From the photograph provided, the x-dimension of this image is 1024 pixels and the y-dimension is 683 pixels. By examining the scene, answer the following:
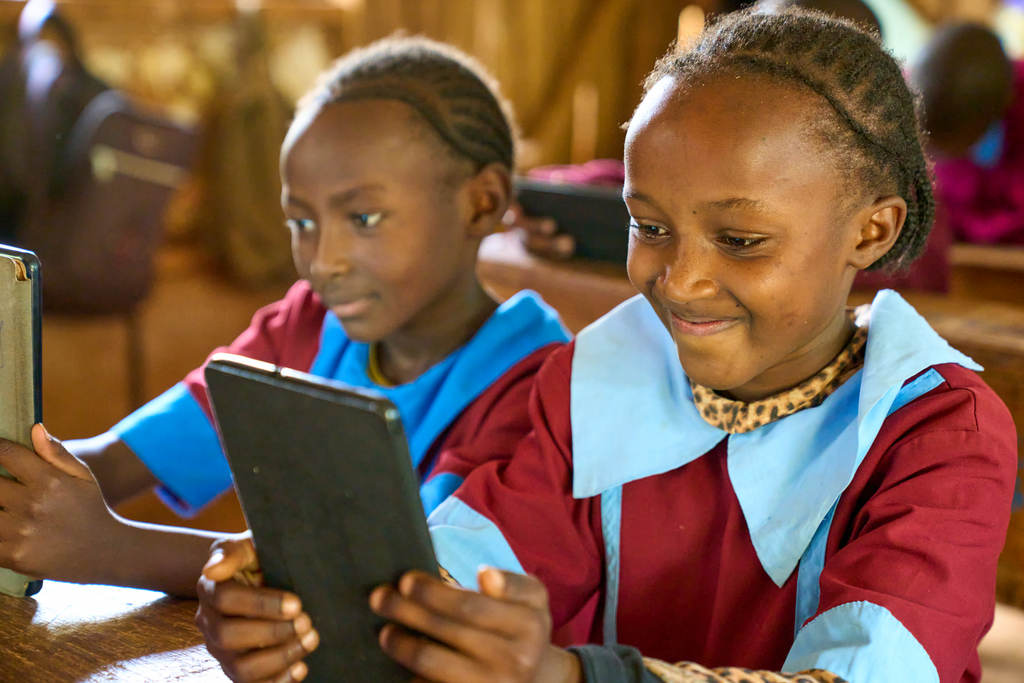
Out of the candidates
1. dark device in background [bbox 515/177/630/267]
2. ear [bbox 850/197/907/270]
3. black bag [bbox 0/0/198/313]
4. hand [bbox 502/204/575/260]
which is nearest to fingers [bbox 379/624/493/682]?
ear [bbox 850/197/907/270]

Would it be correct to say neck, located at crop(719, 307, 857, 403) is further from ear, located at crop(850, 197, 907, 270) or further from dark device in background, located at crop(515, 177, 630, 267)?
dark device in background, located at crop(515, 177, 630, 267)

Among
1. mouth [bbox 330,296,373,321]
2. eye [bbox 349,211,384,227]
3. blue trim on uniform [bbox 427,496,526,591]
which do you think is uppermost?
eye [bbox 349,211,384,227]

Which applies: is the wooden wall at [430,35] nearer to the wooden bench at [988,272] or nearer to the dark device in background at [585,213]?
the wooden bench at [988,272]

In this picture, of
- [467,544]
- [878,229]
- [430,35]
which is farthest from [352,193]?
[430,35]

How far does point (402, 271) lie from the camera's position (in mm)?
1108

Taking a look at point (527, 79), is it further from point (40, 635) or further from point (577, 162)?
point (40, 635)

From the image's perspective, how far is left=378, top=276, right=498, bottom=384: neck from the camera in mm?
1178

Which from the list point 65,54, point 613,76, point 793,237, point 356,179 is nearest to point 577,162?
→ point 613,76

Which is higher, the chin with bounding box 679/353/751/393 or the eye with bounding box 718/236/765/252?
the eye with bounding box 718/236/765/252

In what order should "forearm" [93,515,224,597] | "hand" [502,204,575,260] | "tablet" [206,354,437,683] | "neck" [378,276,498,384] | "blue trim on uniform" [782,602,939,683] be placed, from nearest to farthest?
"tablet" [206,354,437,683] < "blue trim on uniform" [782,602,939,683] < "forearm" [93,515,224,597] < "neck" [378,276,498,384] < "hand" [502,204,575,260]

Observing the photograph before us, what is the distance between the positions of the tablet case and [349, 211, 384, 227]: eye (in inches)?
15.6

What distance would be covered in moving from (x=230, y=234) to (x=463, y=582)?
3639mm

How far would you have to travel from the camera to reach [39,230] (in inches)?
106

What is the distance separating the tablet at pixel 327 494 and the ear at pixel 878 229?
0.43 meters
